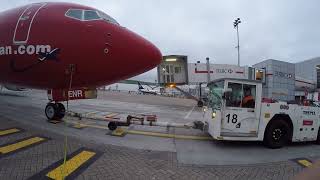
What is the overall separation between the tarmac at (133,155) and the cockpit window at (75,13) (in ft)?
12.5

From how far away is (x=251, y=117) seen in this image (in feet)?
29.3

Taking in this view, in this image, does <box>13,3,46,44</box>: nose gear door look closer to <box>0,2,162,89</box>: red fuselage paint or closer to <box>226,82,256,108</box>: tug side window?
<box>0,2,162,89</box>: red fuselage paint

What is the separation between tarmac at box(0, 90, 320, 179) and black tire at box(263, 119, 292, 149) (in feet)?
0.82

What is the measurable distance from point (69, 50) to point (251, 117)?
19.6 feet

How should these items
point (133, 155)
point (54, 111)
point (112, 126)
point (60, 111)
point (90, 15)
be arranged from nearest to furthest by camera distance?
point (133, 155), point (90, 15), point (112, 126), point (54, 111), point (60, 111)

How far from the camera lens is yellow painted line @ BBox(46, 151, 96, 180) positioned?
5.60 m

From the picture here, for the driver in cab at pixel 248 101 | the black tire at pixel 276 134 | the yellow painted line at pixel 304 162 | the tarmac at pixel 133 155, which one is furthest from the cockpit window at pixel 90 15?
the yellow painted line at pixel 304 162

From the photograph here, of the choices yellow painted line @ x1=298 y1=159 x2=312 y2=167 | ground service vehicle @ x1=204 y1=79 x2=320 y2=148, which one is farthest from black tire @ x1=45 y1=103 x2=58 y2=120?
yellow painted line @ x1=298 y1=159 x2=312 y2=167

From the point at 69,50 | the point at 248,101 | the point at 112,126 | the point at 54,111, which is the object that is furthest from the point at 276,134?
the point at 54,111

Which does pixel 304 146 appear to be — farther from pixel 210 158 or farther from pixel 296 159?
pixel 210 158

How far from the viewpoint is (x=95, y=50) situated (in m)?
8.78

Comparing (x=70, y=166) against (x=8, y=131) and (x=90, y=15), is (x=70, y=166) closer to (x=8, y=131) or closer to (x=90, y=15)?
(x=8, y=131)

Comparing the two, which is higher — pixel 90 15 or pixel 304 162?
pixel 90 15

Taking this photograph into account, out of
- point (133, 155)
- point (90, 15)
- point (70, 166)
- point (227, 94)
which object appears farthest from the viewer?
point (90, 15)
